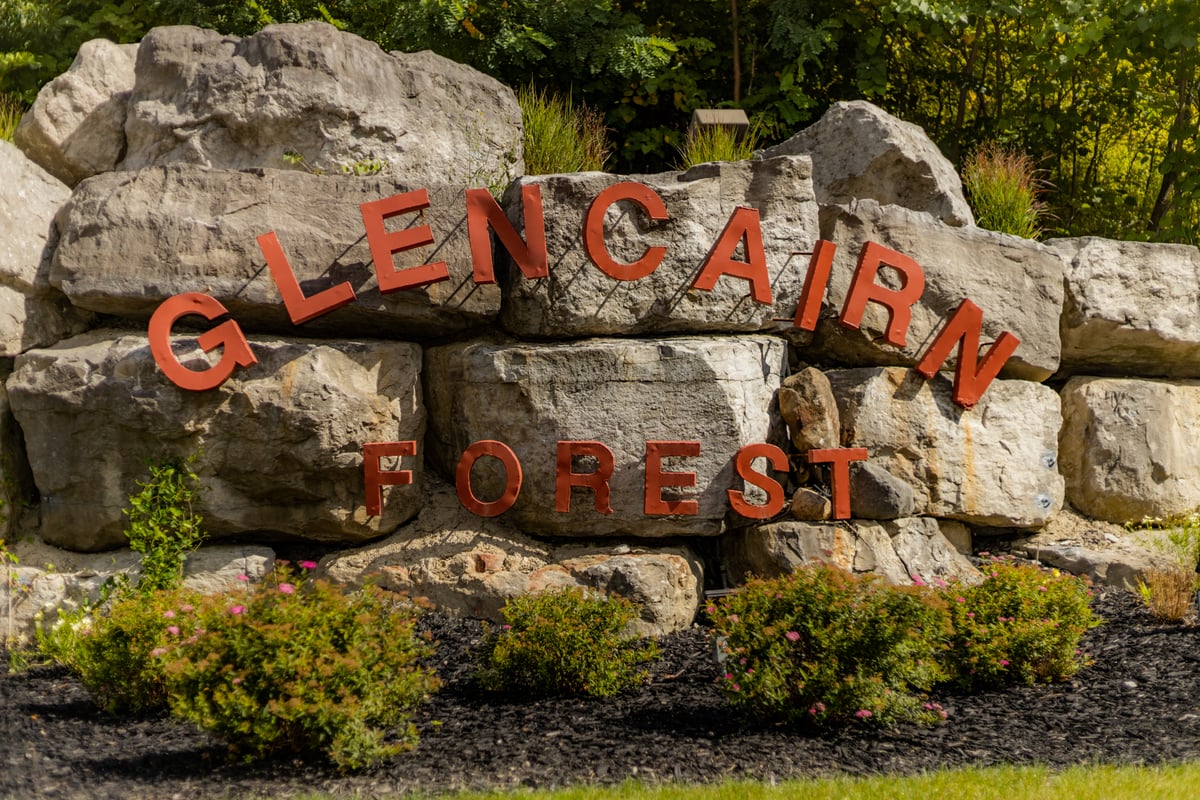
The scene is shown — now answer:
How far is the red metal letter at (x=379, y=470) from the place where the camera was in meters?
6.64

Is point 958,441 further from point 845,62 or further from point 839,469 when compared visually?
point 845,62

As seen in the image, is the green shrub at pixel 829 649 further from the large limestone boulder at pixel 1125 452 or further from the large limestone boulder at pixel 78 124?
the large limestone boulder at pixel 78 124

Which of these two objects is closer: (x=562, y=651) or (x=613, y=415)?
(x=562, y=651)

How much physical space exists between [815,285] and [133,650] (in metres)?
4.37

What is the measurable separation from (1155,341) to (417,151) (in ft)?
17.7

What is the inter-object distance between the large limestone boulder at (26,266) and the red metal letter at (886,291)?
189 inches

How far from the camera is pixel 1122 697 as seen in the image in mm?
5539

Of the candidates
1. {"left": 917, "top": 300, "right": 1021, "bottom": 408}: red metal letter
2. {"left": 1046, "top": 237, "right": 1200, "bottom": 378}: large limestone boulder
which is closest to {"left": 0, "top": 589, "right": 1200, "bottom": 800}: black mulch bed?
{"left": 917, "top": 300, "right": 1021, "bottom": 408}: red metal letter

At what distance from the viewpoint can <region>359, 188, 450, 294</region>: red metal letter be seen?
21.7 ft

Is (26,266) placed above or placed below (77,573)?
above

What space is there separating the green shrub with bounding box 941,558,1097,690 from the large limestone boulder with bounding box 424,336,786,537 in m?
1.69

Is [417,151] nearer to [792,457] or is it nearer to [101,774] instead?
[792,457]

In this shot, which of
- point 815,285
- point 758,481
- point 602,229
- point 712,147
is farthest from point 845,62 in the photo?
point 758,481

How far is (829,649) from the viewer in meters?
4.98
